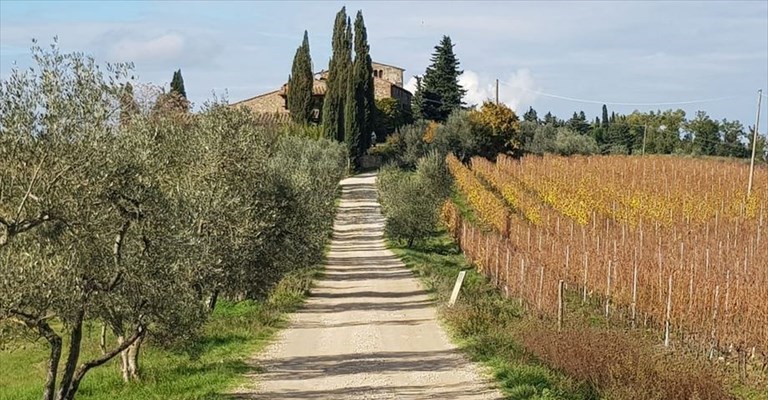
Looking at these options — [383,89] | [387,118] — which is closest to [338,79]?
[387,118]

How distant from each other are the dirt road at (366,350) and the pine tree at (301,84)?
41.5 m

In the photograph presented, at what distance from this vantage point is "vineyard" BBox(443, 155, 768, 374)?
19297 mm

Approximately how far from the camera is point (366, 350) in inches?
780

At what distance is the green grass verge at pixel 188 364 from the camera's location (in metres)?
15.8

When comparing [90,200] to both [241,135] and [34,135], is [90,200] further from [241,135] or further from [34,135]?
[241,135]

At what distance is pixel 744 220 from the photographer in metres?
35.3

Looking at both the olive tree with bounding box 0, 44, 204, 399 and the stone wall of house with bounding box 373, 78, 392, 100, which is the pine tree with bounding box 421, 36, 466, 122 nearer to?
the stone wall of house with bounding box 373, 78, 392, 100

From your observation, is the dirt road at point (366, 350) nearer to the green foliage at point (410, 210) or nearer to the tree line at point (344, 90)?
the green foliage at point (410, 210)

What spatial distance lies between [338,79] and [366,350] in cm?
5410

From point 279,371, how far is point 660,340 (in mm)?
9004

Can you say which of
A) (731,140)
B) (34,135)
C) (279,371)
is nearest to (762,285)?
(279,371)

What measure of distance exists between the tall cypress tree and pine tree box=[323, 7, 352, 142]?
26.9 inches

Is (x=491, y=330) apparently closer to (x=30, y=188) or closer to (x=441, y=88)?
(x=30, y=188)

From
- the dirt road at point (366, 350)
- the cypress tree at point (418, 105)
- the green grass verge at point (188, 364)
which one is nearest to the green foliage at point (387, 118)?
the cypress tree at point (418, 105)
